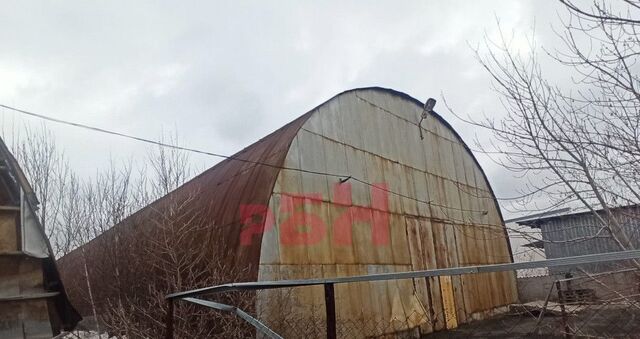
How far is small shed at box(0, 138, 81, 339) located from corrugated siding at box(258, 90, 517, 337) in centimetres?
362

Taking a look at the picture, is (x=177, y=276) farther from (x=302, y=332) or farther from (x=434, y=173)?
(x=434, y=173)

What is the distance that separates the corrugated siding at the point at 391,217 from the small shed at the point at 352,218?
0.11ft

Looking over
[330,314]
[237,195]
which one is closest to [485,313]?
[237,195]

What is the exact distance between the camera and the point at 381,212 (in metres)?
12.6

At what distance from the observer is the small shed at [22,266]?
17.9ft

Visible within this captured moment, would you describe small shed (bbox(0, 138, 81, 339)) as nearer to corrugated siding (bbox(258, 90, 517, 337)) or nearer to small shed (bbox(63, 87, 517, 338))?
small shed (bbox(63, 87, 517, 338))

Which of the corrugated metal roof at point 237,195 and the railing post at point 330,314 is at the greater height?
the corrugated metal roof at point 237,195

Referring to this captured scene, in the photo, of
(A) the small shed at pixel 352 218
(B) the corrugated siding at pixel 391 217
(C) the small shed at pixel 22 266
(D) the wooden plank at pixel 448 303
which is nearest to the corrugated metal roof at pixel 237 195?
(A) the small shed at pixel 352 218

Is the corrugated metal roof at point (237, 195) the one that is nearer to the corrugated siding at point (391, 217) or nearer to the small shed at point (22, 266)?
the corrugated siding at point (391, 217)

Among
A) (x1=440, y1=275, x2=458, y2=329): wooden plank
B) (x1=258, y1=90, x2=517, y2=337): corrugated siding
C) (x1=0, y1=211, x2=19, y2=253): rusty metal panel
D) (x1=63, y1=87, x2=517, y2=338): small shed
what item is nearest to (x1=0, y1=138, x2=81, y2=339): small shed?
(x1=0, y1=211, x2=19, y2=253): rusty metal panel

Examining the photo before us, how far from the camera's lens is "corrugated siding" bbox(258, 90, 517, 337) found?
9945mm

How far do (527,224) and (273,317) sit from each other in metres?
4.91

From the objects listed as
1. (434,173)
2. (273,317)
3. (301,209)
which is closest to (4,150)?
(273,317)

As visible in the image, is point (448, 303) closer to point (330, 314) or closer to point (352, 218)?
point (352, 218)
